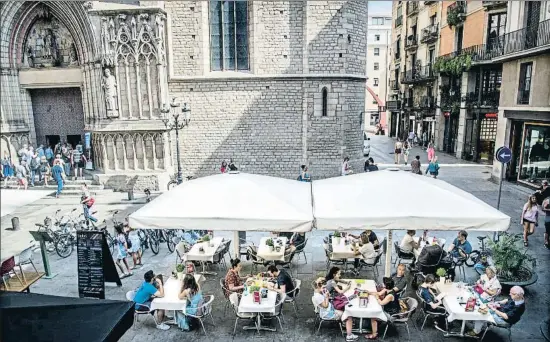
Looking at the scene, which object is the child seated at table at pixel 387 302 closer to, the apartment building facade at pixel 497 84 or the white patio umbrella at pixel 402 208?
the white patio umbrella at pixel 402 208

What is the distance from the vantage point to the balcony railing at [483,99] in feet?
79.8

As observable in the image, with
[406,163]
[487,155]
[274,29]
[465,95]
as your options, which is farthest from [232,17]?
[487,155]

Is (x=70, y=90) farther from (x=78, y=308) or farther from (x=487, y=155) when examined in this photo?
(x=487, y=155)

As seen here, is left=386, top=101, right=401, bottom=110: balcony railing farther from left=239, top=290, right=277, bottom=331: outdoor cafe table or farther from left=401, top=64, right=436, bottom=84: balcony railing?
left=239, top=290, right=277, bottom=331: outdoor cafe table

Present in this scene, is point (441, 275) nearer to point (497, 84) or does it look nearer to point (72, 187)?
point (72, 187)

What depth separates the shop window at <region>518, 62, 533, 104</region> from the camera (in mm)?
17438

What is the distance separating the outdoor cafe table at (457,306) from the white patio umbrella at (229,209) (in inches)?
105

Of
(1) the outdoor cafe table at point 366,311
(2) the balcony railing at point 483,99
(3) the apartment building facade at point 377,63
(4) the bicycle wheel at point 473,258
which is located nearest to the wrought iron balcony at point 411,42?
(2) the balcony railing at point 483,99

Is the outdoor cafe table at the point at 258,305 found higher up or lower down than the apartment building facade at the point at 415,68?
lower down

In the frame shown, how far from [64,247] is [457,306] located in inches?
381

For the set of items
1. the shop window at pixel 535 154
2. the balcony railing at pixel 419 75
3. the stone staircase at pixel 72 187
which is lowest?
the stone staircase at pixel 72 187

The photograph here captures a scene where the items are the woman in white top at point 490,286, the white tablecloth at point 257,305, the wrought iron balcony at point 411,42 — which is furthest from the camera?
the wrought iron balcony at point 411,42

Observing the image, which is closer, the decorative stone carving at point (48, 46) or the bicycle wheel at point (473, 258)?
the bicycle wheel at point (473, 258)

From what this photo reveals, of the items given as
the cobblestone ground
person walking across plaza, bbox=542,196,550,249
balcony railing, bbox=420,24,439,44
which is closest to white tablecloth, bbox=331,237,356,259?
the cobblestone ground
